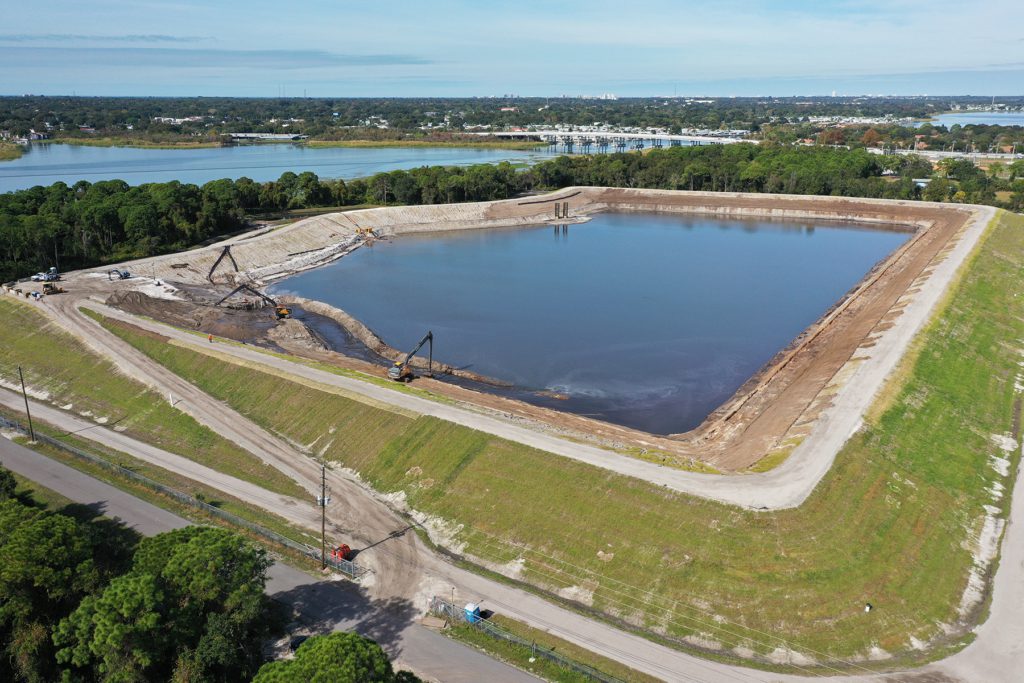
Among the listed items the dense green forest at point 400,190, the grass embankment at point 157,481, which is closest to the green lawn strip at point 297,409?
the grass embankment at point 157,481

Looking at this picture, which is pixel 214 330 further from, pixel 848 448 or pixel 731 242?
pixel 731 242

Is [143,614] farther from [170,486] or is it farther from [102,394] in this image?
[102,394]

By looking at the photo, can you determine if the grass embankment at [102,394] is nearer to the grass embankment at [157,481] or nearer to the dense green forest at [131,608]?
the grass embankment at [157,481]

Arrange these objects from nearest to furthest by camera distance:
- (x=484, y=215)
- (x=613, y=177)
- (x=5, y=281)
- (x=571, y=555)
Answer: (x=571, y=555), (x=5, y=281), (x=484, y=215), (x=613, y=177)

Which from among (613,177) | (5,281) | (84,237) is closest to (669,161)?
(613,177)

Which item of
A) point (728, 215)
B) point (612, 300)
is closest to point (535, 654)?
point (612, 300)

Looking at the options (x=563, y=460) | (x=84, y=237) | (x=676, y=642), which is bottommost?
(x=676, y=642)
